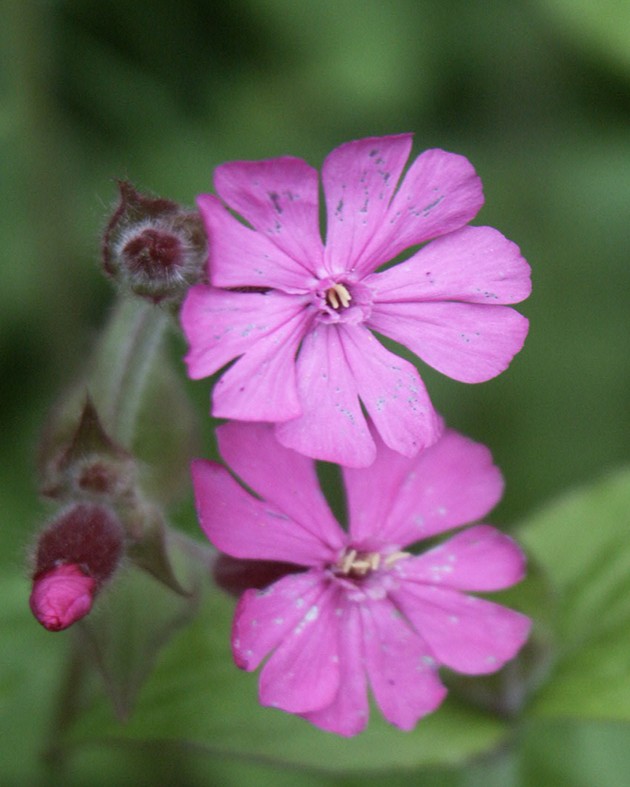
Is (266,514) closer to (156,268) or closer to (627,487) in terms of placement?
(156,268)

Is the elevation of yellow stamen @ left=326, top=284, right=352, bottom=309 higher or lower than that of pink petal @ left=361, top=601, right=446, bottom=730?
higher

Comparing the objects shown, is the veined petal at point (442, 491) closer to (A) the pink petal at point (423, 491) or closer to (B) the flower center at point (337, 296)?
(A) the pink petal at point (423, 491)

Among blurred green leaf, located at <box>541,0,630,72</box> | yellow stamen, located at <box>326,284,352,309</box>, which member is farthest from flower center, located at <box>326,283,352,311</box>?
blurred green leaf, located at <box>541,0,630,72</box>

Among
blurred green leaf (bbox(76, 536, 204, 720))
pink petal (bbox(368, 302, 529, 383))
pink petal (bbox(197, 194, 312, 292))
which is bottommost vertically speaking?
blurred green leaf (bbox(76, 536, 204, 720))

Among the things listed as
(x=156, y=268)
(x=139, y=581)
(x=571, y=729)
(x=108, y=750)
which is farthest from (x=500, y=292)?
(x=108, y=750)

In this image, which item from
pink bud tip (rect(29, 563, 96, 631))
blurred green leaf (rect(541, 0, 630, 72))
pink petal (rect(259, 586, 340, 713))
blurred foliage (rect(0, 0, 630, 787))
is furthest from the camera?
blurred foliage (rect(0, 0, 630, 787))

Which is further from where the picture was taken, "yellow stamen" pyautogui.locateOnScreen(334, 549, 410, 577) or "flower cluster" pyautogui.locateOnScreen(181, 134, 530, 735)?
"yellow stamen" pyautogui.locateOnScreen(334, 549, 410, 577)

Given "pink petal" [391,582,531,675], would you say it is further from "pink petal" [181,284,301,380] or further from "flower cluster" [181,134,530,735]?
"pink petal" [181,284,301,380]
